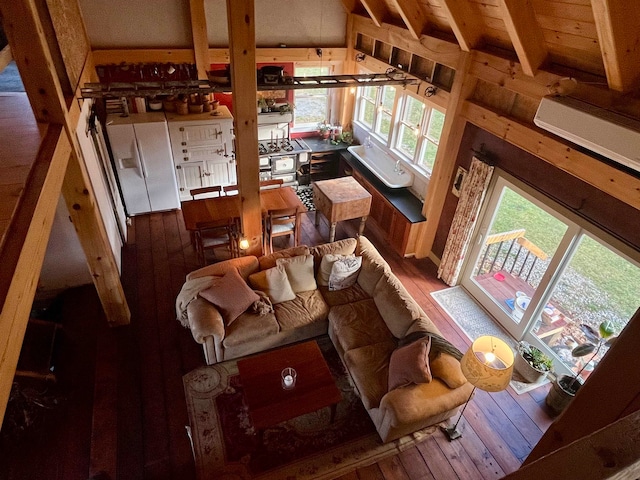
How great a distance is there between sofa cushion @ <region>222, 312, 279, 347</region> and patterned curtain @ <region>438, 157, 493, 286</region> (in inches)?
104

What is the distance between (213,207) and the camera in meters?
5.37

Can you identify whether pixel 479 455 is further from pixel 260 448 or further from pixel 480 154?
pixel 480 154

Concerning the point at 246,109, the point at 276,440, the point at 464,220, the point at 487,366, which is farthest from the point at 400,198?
the point at 276,440

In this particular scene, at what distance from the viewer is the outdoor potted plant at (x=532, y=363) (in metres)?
4.18

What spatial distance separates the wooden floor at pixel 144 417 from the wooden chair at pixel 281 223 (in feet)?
4.56

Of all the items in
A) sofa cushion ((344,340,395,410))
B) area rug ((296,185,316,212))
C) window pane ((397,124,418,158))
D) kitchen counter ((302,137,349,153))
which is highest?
window pane ((397,124,418,158))

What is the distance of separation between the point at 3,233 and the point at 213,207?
3698 mm

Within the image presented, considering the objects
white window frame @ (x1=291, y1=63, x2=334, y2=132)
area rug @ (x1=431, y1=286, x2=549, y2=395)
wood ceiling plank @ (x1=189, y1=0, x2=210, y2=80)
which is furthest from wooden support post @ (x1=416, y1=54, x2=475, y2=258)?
wood ceiling plank @ (x1=189, y1=0, x2=210, y2=80)

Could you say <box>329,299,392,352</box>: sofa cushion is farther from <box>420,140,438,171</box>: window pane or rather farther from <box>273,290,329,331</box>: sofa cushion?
<box>420,140,438,171</box>: window pane

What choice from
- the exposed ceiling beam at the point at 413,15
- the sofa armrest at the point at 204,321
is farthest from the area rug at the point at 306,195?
the sofa armrest at the point at 204,321

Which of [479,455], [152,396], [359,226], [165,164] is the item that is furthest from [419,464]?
[165,164]

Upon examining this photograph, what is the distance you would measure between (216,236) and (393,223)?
2.63 m

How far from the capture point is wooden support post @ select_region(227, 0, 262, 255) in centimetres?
343

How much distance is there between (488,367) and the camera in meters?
2.99
